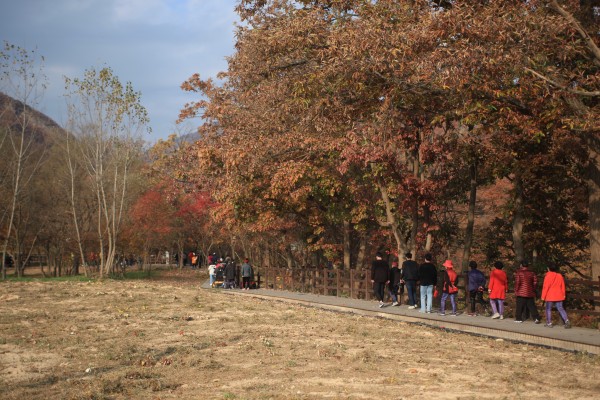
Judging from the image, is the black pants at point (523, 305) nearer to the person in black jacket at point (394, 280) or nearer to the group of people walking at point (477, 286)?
the group of people walking at point (477, 286)

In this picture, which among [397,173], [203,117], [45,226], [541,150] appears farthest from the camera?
[45,226]

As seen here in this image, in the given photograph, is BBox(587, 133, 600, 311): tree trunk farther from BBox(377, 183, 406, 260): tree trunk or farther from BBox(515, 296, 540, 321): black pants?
BBox(377, 183, 406, 260): tree trunk

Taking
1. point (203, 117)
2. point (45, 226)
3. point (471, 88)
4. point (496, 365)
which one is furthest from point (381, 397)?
point (45, 226)

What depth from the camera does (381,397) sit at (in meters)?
7.95

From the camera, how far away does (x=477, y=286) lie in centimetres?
1845

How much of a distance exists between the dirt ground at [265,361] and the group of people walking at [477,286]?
7.88 feet

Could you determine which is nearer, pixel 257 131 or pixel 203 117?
pixel 257 131

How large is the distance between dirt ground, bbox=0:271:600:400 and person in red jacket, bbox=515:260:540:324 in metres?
2.44

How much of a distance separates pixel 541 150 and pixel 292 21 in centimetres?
915

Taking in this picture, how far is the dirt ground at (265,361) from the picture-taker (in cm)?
846

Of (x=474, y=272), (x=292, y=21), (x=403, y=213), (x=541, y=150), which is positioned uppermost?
(x=292, y=21)

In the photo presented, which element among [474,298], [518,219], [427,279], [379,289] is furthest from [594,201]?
[379,289]

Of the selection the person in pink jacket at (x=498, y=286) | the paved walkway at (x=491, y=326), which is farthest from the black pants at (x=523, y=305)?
the person in pink jacket at (x=498, y=286)

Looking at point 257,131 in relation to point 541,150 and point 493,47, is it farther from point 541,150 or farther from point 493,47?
point 493,47
